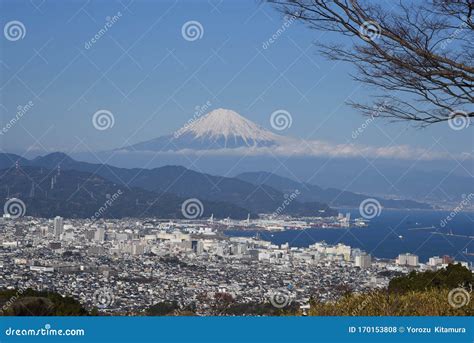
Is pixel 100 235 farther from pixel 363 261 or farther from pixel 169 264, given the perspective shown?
pixel 363 261

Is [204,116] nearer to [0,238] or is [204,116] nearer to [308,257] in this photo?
[308,257]

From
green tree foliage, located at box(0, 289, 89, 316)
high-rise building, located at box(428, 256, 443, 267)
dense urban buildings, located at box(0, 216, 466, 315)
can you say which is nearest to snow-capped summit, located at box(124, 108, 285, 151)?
dense urban buildings, located at box(0, 216, 466, 315)

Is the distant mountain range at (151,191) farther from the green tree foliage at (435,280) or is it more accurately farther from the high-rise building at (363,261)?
the green tree foliage at (435,280)

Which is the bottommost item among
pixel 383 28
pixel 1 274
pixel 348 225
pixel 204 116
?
pixel 1 274

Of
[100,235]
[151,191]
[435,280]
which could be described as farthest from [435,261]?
[100,235]

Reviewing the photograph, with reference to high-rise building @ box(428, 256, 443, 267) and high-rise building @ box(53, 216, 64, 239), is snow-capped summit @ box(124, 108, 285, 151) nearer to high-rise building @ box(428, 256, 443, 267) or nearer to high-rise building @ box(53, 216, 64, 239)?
high-rise building @ box(53, 216, 64, 239)

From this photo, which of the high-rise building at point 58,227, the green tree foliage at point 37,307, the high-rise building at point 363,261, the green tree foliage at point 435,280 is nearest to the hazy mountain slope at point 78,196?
the high-rise building at point 58,227

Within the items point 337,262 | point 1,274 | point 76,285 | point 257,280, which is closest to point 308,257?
point 337,262
